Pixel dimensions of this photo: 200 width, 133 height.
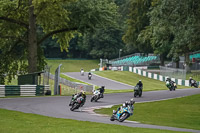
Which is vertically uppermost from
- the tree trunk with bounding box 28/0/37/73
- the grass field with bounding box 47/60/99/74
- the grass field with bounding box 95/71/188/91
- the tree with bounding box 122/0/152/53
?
the tree with bounding box 122/0/152/53

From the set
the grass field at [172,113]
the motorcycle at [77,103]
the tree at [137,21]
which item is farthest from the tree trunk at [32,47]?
the tree at [137,21]

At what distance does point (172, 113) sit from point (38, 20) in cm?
1891

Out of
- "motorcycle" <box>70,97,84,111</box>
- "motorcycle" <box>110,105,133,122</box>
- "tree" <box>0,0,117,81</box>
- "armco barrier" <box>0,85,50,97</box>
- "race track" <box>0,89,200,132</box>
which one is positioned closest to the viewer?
"motorcycle" <box>110,105,133,122</box>

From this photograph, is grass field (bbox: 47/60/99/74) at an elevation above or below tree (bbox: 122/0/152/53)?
below

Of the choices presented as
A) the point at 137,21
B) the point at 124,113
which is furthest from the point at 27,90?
the point at 137,21

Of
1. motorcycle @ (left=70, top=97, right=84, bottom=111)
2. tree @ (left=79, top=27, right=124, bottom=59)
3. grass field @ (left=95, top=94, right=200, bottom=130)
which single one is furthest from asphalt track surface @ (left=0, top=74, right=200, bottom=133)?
tree @ (left=79, top=27, right=124, bottom=59)

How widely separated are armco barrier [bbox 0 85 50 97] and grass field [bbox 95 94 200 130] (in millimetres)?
9151

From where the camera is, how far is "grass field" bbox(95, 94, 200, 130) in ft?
62.4

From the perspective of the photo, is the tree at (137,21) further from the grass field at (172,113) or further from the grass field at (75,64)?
the grass field at (172,113)

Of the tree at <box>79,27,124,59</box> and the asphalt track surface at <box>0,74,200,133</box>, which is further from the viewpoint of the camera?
the tree at <box>79,27,124,59</box>

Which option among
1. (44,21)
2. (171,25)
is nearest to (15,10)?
(44,21)

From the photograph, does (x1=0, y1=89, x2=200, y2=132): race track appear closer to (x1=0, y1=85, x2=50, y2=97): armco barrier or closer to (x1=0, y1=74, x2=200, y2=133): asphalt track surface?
(x1=0, y1=74, x2=200, y2=133): asphalt track surface

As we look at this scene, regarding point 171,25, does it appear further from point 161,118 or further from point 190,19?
point 161,118

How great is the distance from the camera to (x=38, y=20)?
37.9 metres
